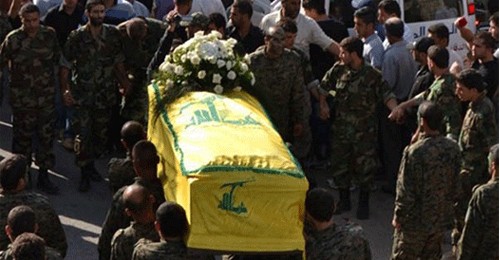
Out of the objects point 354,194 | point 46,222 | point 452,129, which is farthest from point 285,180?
point 354,194

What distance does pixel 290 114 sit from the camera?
12.8 meters

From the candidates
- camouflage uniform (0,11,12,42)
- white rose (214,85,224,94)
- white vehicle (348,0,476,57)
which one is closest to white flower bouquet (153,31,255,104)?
white rose (214,85,224,94)

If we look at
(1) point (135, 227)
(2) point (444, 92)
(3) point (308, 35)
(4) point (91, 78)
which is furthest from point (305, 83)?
(1) point (135, 227)

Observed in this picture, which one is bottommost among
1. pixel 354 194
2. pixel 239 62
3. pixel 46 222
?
pixel 354 194

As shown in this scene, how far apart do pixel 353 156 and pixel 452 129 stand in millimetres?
1157

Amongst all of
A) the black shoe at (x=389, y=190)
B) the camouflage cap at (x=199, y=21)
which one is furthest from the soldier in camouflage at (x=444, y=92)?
the camouflage cap at (x=199, y=21)

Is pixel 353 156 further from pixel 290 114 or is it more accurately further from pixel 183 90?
pixel 183 90

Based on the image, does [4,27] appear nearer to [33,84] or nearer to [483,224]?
[33,84]

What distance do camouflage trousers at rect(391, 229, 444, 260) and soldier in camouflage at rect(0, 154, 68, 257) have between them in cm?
281

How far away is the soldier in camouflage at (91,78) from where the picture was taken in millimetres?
12930

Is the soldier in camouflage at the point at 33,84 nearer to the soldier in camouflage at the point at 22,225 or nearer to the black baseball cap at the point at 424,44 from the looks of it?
the black baseball cap at the point at 424,44

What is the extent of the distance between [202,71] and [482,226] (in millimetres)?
2599

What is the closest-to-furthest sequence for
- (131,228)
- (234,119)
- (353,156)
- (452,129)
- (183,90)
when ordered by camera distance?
(131,228) → (234,119) → (183,90) → (452,129) → (353,156)

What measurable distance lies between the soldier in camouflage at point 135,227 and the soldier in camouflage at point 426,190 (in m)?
2.44
